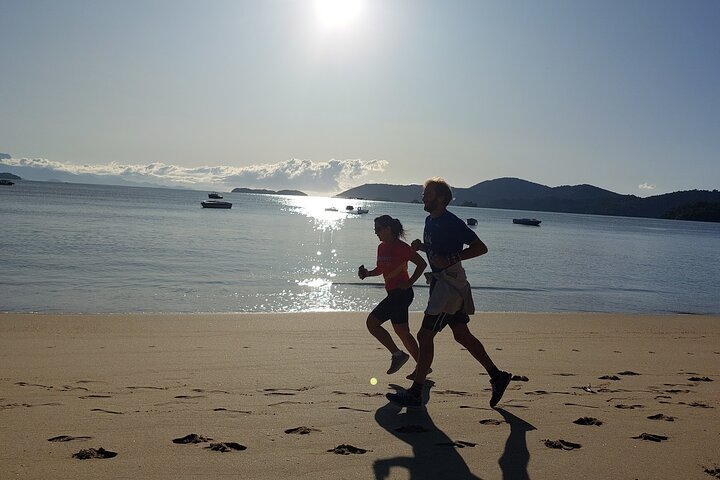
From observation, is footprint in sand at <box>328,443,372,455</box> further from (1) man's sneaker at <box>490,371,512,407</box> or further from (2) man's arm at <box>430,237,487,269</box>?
(2) man's arm at <box>430,237,487,269</box>

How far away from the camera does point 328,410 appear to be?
525 cm

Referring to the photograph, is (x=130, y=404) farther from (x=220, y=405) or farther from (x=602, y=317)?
(x=602, y=317)

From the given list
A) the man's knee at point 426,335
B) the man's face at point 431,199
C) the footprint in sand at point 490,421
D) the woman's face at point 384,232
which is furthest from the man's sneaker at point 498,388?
the woman's face at point 384,232

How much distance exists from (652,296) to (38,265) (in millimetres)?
20466

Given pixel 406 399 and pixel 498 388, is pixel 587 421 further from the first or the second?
pixel 406 399

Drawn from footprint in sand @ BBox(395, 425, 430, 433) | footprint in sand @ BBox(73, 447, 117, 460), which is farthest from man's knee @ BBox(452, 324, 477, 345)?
footprint in sand @ BBox(73, 447, 117, 460)

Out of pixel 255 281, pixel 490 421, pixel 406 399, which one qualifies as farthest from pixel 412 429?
pixel 255 281

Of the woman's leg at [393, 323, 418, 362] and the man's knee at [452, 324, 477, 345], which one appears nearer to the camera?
the man's knee at [452, 324, 477, 345]

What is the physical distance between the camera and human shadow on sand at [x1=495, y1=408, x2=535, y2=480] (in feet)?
13.1

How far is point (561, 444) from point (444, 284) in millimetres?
1574

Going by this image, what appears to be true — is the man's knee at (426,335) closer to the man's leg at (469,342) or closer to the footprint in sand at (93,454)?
the man's leg at (469,342)

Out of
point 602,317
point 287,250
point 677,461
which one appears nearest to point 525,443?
point 677,461

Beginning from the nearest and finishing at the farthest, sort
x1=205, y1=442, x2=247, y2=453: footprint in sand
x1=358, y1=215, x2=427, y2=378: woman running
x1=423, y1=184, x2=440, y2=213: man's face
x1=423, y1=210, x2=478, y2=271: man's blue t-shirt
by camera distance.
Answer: x1=205, y1=442, x2=247, y2=453: footprint in sand, x1=423, y1=210, x2=478, y2=271: man's blue t-shirt, x1=423, y1=184, x2=440, y2=213: man's face, x1=358, y1=215, x2=427, y2=378: woman running

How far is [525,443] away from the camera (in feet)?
15.0
